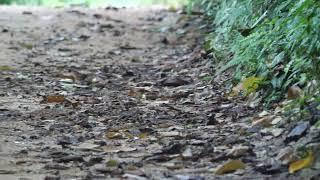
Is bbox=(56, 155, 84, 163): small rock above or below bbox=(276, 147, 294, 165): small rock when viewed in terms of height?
above

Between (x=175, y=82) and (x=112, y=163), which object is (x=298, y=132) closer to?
(x=112, y=163)

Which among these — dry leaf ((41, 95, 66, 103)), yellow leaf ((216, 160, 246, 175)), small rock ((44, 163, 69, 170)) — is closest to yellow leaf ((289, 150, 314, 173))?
yellow leaf ((216, 160, 246, 175))

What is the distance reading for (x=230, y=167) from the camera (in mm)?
2863

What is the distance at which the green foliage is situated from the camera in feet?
11.1

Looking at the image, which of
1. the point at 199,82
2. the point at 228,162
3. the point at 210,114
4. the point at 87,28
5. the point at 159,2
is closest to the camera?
the point at 228,162

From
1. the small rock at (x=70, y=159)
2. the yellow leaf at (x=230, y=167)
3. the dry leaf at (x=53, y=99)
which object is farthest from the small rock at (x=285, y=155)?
the dry leaf at (x=53, y=99)

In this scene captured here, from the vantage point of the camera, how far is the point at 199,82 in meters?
4.77

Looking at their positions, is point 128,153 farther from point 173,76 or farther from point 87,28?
point 87,28

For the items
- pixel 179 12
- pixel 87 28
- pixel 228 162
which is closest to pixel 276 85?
pixel 228 162

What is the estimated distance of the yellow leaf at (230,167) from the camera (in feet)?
9.33

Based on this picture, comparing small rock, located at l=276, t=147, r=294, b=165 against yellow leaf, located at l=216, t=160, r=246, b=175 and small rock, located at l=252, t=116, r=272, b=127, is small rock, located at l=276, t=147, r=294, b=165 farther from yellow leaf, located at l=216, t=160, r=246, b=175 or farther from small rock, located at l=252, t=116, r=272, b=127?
small rock, located at l=252, t=116, r=272, b=127

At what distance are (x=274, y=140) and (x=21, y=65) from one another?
334 cm

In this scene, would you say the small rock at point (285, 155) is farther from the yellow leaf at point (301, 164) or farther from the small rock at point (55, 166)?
the small rock at point (55, 166)

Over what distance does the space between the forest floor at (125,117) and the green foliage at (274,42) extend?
226 mm
